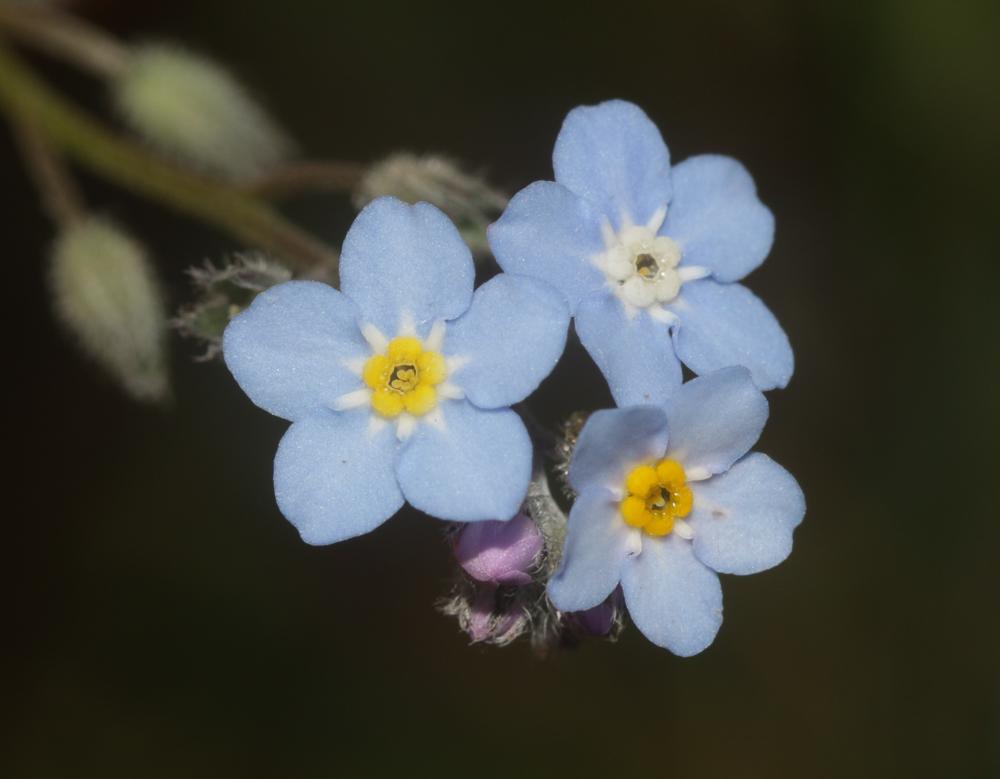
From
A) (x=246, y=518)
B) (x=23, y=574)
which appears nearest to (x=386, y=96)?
(x=246, y=518)

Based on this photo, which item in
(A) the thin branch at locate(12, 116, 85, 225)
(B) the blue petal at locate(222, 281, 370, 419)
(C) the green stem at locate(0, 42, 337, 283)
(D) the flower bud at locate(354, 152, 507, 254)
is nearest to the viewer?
(B) the blue petal at locate(222, 281, 370, 419)

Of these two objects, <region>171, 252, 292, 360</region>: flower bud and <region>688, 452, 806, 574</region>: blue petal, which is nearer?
<region>688, 452, 806, 574</region>: blue petal

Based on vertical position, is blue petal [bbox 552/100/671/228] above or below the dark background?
below

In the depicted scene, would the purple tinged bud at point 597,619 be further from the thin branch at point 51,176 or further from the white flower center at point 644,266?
the thin branch at point 51,176

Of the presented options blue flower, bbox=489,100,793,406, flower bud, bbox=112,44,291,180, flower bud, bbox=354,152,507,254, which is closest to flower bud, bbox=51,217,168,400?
flower bud, bbox=112,44,291,180

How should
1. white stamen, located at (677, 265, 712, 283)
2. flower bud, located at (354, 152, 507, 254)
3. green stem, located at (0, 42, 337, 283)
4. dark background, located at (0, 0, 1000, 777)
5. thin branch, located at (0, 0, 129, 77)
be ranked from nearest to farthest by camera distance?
white stamen, located at (677, 265, 712, 283) < flower bud, located at (354, 152, 507, 254) < green stem, located at (0, 42, 337, 283) < thin branch, located at (0, 0, 129, 77) < dark background, located at (0, 0, 1000, 777)

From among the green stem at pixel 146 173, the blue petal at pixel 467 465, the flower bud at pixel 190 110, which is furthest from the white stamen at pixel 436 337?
the flower bud at pixel 190 110

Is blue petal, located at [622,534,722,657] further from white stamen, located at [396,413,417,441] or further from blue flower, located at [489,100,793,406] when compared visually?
white stamen, located at [396,413,417,441]
